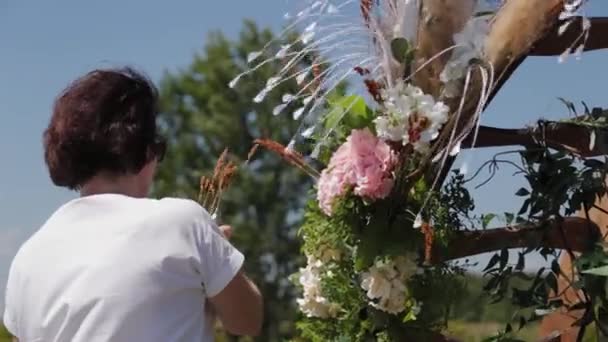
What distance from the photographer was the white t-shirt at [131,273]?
1.30 m

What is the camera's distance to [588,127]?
165cm

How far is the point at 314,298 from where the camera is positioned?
1672mm

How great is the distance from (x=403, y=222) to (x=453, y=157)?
13cm

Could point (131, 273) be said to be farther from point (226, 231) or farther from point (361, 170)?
point (361, 170)

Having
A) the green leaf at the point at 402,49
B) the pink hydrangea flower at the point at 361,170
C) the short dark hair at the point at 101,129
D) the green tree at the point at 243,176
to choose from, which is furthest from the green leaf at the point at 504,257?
the green tree at the point at 243,176

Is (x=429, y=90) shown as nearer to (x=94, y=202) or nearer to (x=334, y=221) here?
(x=334, y=221)

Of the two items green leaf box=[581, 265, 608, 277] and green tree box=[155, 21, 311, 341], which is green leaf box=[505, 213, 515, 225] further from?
green tree box=[155, 21, 311, 341]

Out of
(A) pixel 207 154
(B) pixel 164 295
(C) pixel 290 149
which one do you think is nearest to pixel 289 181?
(A) pixel 207 154

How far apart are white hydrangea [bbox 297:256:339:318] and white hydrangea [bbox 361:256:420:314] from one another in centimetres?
10

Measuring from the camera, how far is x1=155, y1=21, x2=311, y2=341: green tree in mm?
→ 5754

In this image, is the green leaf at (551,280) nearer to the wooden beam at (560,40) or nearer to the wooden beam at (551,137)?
the wooden beam at (551,137)

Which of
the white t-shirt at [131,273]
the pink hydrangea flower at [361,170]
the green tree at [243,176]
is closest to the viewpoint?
the white t-shirt at [131,273]

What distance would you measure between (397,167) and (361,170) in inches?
2.2

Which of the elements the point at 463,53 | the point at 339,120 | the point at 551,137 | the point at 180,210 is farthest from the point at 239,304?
the point at 551,137
